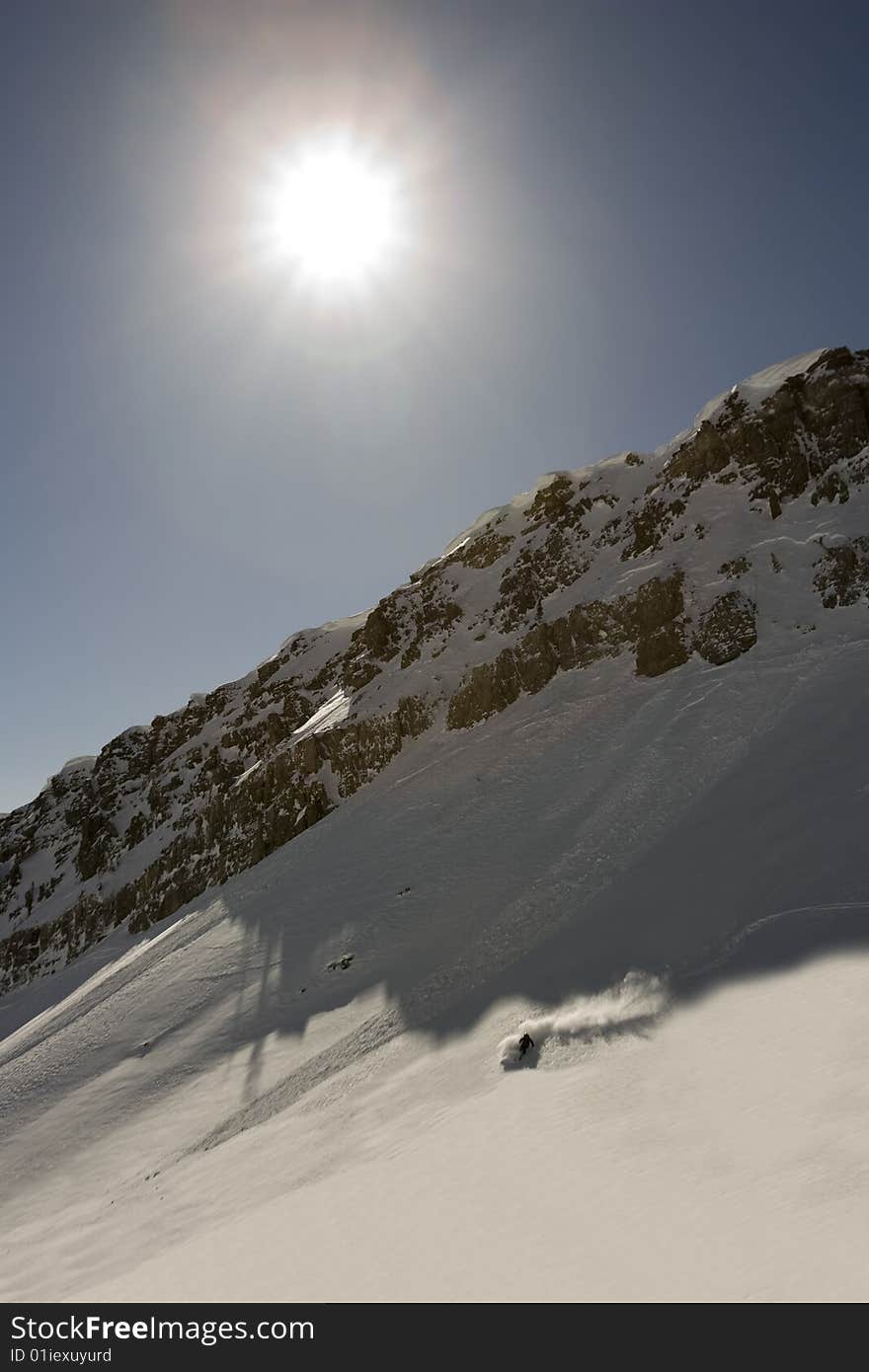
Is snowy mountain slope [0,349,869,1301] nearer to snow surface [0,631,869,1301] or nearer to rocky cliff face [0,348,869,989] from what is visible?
snow surface [0,631,869,1301]

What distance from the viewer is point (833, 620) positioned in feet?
97.8

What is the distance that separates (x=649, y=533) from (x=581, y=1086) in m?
35.9

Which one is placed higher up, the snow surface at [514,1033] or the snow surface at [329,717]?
the snow surface at [329,717]

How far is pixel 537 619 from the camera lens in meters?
41.5

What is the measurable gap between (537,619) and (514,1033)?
29.9 metres

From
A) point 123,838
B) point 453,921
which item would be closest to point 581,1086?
point 453,921

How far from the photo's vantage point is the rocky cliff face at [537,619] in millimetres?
33531
